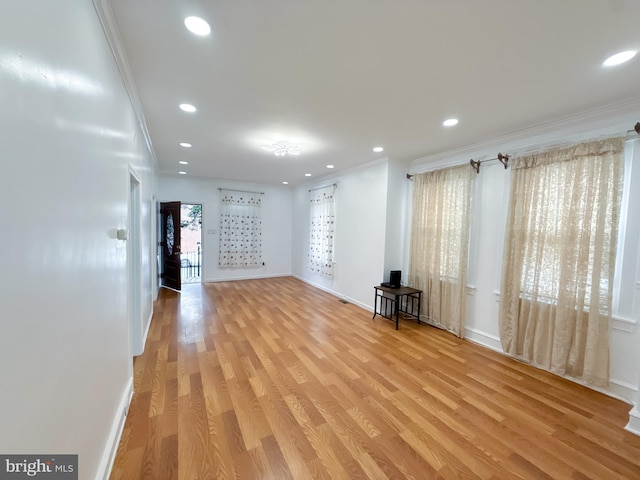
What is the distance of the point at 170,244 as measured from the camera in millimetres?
5523

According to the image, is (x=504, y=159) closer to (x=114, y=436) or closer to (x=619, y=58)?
(x=619, y=58)

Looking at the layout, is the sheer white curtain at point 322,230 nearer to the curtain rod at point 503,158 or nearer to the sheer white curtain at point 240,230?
the sheer white curtain at point 240,230

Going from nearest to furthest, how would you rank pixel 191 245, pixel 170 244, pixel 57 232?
1. pixel 57 232
2. pixel 170 244
3. pixel 191 245

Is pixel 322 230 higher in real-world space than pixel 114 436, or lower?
higher

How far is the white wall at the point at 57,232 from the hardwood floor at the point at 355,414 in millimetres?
549

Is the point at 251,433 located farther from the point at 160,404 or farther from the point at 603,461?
the point at 603,461

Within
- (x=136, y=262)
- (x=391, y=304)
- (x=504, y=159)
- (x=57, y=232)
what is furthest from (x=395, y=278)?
(x=57, y=232)

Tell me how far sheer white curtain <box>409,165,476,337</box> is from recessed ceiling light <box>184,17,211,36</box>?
3272 mm

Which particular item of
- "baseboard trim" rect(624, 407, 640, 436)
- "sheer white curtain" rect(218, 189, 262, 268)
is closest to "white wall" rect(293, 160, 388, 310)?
"sheer white curtain" rect(218, 189, 262, 268)

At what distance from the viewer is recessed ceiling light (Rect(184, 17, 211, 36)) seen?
56.4 inches

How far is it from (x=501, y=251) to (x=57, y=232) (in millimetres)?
3879

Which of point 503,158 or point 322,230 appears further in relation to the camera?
point 322,230

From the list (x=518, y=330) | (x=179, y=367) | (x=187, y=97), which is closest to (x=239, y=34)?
(x=187, y=97)

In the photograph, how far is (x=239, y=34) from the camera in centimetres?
154
